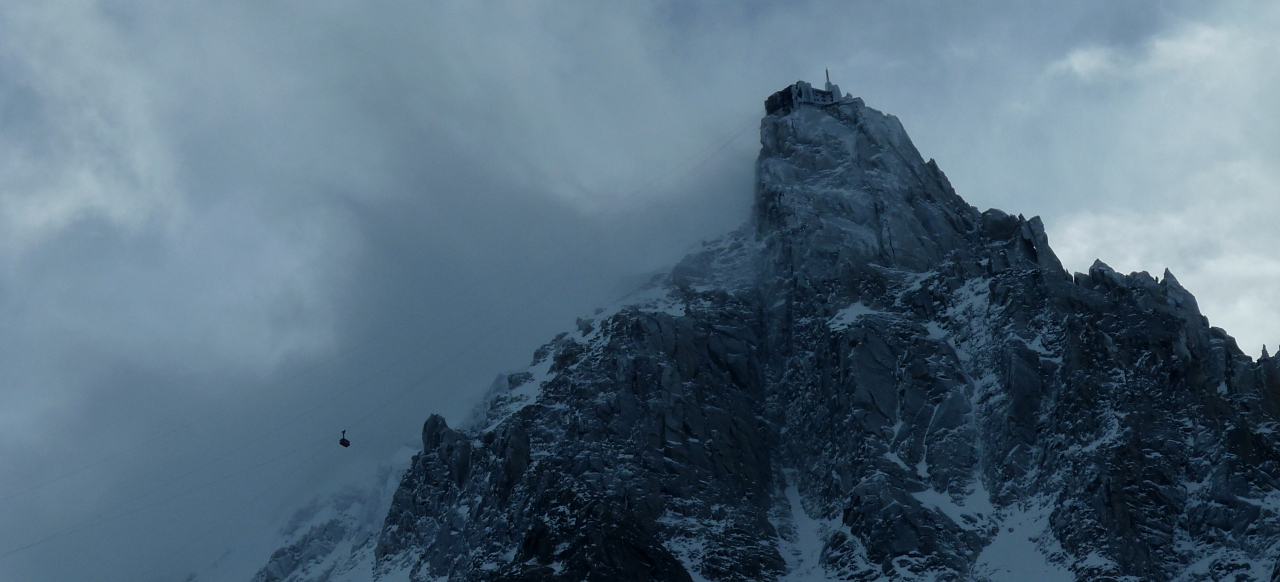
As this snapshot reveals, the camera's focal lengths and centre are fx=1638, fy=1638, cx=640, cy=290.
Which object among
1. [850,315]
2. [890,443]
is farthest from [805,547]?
[850,315]

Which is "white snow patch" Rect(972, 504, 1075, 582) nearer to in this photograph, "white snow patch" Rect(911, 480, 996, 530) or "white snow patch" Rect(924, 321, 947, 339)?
"white snow patch" Rect(911, 480, 996, 530)

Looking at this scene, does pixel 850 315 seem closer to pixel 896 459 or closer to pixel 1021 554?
pixel 896 459

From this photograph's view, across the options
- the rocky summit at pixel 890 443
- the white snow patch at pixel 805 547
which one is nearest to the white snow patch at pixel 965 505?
the rocky summit at pixel 890 443

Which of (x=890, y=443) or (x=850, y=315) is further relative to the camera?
(x=850, y=315)

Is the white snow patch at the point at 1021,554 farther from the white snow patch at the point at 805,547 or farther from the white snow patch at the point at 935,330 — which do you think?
the white snow patch at the point at 935,330

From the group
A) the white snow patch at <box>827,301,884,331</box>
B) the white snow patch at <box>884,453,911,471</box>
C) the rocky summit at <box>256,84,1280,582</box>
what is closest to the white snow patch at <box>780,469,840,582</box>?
the rocky summit at <box>256,84,1280,582</box>

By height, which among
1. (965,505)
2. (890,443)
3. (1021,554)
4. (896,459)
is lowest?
(1021,554)

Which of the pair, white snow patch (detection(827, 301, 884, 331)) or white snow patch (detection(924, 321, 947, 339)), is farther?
white snow patch (detection(827, 301, 884, 331))

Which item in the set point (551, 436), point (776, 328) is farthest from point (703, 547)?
point (776, 328)

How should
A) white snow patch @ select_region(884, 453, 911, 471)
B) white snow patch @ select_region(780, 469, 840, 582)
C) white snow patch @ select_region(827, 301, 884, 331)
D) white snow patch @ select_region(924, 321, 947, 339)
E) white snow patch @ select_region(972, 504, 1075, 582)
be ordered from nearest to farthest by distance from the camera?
white snow patch @ select_region(972, 504, 1075, 582) → white snow patch @ select_region(780, 469, 840, 582) → white snow patch @ select_region(884, 453, 911, 471) → white snow patch @ select_region(924, 321, 947, 339) → white snow patch @ select_region(827, 301, 884, 331)

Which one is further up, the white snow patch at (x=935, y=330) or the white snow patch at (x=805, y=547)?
the white snow patch at (x=935, y=330)
